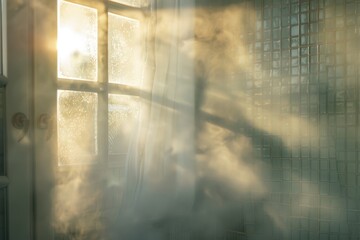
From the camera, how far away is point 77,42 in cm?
218

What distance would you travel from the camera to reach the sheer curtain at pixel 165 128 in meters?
2.22

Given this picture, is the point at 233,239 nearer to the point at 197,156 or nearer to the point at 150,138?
the point at 197,156

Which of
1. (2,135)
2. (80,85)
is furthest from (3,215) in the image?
(80,85)

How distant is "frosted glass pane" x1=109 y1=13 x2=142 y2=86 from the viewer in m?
2.33

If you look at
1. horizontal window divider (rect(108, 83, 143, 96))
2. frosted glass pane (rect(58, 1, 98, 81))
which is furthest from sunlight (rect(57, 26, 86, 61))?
→ horizontal window divider (rect(108, 83, 143, 96))

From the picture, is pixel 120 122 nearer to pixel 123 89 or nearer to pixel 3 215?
pixel 123 89

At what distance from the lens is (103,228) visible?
223 cm

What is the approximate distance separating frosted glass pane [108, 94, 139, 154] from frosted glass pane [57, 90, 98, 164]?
3.9 inches

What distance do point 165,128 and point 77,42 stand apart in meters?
0.63

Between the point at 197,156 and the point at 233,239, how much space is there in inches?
19.3

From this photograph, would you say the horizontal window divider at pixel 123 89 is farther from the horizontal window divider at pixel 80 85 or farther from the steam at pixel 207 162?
the steam at pixel 207 162

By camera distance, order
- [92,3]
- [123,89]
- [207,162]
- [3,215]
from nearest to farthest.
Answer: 1. [3,215]
2. [92,3]
3. [123,89]
4. [207,162]

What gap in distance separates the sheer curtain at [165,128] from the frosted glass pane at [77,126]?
222 millimetres

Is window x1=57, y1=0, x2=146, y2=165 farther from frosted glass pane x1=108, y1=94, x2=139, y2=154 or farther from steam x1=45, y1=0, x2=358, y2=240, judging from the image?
steam x1=45, y1=0, x2=358, y2=240
